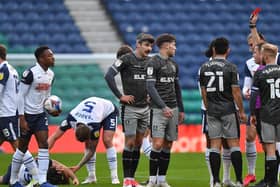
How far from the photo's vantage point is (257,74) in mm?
11727

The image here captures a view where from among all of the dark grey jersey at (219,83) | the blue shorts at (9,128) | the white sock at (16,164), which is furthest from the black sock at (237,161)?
the blue shorts at (9,128)

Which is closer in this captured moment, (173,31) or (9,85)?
(9,85)

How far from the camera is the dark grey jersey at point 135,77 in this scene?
Answer: 12484mm

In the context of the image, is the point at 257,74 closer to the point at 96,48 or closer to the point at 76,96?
the point at 76,96

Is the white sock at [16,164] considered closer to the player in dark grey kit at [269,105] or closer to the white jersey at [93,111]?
the white jersey at [93,111]

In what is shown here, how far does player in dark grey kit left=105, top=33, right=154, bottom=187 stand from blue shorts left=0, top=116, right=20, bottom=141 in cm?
149

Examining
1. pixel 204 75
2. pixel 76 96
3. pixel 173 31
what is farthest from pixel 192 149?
pixel 204 75

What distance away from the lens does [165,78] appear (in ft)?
39.8

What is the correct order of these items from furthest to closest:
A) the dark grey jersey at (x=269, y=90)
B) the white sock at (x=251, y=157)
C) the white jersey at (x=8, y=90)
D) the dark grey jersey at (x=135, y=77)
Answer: the white sock at (x=251, y=157)
the dark grey jersey at (x=135, y=77)
the white jersey at (x=8, y=90)
the dark grey jersey at (x=269, y=90)

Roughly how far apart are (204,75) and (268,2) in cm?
1727

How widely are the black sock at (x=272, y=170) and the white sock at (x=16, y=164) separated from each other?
339 centimetres

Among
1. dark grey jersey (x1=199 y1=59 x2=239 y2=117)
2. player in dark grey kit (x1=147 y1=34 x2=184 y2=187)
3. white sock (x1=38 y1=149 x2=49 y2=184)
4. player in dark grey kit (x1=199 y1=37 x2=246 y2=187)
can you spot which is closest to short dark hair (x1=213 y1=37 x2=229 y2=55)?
player in dark grey kit (x1=199 y1=37 x2=246 y2=187)

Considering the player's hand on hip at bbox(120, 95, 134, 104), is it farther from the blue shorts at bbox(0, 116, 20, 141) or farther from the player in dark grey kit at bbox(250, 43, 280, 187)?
the player in dark grey kit at bbox(250, 43, 280, 187)

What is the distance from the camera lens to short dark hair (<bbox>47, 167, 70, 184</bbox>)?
42.8ft
